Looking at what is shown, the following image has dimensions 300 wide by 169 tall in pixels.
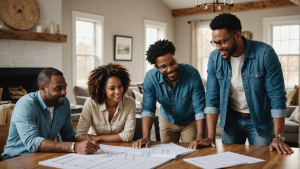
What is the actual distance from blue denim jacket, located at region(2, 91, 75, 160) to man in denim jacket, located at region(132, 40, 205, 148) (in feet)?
1.90

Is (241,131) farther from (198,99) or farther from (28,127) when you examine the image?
(28,127)

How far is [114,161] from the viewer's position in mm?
1405

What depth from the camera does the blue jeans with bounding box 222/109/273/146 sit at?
6.07ft

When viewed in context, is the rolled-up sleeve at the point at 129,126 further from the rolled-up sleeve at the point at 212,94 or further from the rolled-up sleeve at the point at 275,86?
the rolled-up sleeve at the point at 275,86

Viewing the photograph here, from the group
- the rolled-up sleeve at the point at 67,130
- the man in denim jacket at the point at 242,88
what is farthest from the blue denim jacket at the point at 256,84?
the rolled-up sleeve at the point at 67,130

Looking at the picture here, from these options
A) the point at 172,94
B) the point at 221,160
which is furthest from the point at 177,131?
the point at 221,160

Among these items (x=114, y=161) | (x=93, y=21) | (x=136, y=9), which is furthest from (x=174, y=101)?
(x=136, y=9)

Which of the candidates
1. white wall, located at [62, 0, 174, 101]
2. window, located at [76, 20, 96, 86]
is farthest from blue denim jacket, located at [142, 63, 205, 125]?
window, located at [76, 20, 96, 86]

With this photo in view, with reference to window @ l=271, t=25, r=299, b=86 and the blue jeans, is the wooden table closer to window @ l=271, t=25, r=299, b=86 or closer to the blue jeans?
the blue jeans

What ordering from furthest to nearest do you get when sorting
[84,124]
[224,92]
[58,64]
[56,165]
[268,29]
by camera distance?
[268,29] < [58,64] < [84,124] < [224,92] < [56,165]

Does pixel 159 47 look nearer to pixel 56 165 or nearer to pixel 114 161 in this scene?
pixel 114 161

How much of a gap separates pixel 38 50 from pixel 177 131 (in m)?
3.64

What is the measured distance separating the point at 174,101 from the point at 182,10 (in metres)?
6.72

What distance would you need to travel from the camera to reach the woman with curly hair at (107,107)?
202 cm
